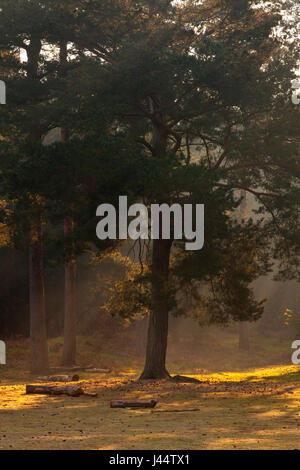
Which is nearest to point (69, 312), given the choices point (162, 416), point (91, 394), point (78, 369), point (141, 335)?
point (78, 369)

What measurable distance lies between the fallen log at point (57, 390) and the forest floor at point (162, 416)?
9.7 inches

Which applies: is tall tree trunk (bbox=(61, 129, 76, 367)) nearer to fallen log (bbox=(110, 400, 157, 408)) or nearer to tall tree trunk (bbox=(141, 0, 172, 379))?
tall tree trunk (bbox=(141, 0, 172, 379))

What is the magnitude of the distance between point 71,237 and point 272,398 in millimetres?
7023

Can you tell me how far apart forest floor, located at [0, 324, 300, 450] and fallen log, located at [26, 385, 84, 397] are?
0.25 metres

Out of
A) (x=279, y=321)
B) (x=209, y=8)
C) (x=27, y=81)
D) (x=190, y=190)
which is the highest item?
(x=209, y=8)

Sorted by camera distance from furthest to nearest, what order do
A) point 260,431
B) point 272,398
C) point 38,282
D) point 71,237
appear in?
point 38,282
point 71,237
point 272,398
point 260,431

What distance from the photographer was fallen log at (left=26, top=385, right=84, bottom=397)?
18.9 meters

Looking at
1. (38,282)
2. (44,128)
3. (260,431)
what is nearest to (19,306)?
(38,282)

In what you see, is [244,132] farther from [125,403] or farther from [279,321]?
[279,321]

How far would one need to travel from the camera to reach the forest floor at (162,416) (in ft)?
34.6

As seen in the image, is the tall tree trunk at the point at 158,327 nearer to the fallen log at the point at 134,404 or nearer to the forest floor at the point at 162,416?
the forest floor at the point at 162,416

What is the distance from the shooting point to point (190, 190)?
62.0 ft

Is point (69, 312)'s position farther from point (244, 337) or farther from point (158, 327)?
point (244, 337)

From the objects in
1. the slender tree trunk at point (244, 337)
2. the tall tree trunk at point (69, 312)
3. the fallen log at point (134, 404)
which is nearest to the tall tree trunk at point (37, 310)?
the tall tree trunk at point (69, 312)
